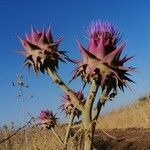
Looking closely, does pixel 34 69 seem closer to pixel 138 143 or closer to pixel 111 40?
pixel 111 40

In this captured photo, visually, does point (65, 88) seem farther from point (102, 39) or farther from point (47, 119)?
point (47, 119)

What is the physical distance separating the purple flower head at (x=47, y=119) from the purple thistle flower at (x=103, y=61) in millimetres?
4050

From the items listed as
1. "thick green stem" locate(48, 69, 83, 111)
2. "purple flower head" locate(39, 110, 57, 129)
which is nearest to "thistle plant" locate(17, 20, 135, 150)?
"thick green stem" locate(48, 69, 83, 111)

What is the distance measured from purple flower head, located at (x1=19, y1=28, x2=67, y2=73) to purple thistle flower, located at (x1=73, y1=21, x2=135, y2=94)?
461 millimetres

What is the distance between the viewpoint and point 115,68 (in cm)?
370

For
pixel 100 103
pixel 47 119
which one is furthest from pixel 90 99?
pixel 47 119

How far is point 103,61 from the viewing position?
12.2ft

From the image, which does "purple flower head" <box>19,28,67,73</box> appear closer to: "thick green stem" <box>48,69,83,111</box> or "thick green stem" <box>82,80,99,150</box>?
"thick green stem" <box>48,69,83,111</box>

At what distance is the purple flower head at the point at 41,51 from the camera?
4.25 metres

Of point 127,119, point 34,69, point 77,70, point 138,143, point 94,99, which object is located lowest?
point 94,99

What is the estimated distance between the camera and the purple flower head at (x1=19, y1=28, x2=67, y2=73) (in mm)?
4254

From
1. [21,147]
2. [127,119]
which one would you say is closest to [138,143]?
[21,147]

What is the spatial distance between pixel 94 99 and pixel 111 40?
0.52 metres

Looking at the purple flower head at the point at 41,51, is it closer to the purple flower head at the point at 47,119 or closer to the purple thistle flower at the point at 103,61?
the purple thistle flower at the point at 103,61
